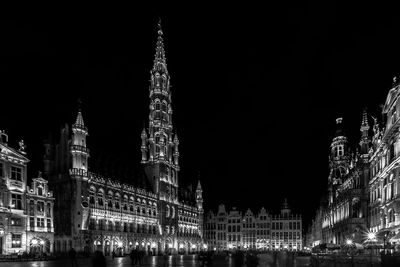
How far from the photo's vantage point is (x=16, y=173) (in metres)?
64.1

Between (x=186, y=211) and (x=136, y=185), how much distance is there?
95.1 feet

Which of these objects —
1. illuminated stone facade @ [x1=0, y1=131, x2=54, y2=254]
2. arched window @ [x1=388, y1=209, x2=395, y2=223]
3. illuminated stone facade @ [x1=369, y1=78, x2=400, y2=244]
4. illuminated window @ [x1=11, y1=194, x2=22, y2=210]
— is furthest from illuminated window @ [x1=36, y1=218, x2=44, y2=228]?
arched window @ [x1=388, y1=209, x2=395, y2=223]

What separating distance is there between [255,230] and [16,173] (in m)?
104

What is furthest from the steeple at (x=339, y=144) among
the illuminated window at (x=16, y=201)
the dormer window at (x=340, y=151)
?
the illuminated window at (x=16, y=201)

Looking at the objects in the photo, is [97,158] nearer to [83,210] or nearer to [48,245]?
[83,210]

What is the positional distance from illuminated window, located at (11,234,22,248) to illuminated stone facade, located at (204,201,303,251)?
9753cm

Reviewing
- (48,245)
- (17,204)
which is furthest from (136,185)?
(17,204)

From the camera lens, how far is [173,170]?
127000 millimetres

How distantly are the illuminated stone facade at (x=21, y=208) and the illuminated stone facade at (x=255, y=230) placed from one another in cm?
9213

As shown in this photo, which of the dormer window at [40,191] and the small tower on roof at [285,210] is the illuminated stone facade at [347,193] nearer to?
the small tower on roof at [285,210]

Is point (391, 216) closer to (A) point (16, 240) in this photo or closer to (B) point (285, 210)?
(A) point (16, 240)

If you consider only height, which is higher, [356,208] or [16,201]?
[16,201]

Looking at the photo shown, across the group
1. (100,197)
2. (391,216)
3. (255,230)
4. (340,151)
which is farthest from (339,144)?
(391,216)

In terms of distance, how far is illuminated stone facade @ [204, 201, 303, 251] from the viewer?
512 ft
